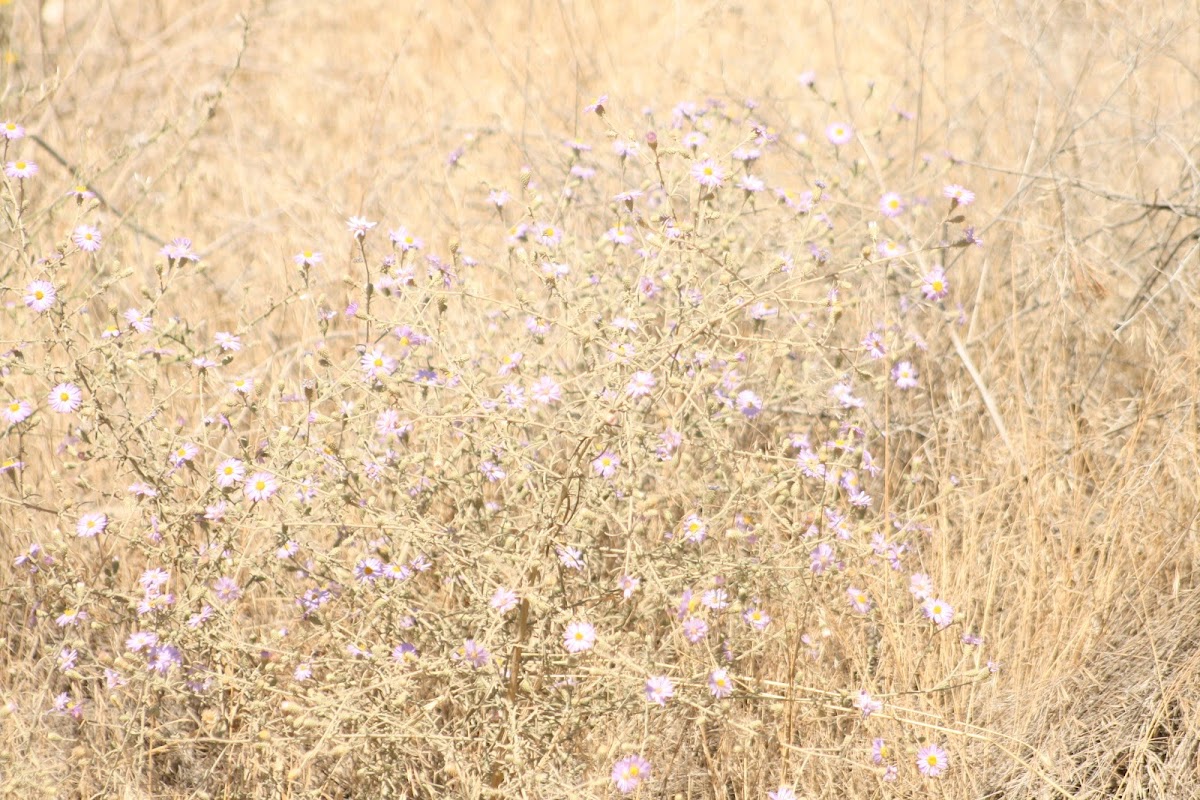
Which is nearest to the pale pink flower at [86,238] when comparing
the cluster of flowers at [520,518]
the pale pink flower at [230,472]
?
the cluster of flowers at [520,518]

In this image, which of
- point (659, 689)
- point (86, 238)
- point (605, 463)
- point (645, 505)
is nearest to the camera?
point (645, 505)

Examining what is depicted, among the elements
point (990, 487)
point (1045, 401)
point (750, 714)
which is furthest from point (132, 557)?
point (1045, 401)

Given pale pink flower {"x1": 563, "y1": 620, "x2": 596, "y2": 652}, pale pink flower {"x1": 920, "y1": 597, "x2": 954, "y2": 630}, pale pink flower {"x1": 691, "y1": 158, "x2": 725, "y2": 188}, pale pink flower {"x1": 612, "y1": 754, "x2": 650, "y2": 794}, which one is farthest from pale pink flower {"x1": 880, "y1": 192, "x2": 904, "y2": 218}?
pale pink flower {"x1": 612, "y1": 754, "x2": 650, "y2": 794}

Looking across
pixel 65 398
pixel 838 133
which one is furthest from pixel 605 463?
pixel 838 133

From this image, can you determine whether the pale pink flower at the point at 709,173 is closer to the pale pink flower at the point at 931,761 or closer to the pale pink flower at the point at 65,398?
the pale pink flower at the point at 931,761

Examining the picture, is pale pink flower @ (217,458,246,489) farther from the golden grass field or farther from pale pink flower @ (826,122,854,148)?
pale pink flower @ (826,122,854,148)

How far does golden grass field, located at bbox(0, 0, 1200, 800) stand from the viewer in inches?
82.9

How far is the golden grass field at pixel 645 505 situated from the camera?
2105mm

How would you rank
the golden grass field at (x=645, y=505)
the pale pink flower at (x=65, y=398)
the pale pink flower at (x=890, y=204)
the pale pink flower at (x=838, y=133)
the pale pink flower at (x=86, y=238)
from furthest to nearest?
1. the pale pink flower at (x=838, y=133)
2. the pale pink flower at (x=890, y=204)
3. the pale pink flower at (x=86, y=238)
4. the pale pink flower at (x=65, y=398)
5. the golden grass field at (x=645, y=505)

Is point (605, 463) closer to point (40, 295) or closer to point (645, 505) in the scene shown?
point (645, 505)

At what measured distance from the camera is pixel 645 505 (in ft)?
6.09

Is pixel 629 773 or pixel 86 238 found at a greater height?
pixel 86 238

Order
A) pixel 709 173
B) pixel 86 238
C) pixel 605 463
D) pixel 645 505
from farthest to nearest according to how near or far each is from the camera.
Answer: pixel 86 238 → pixel 709 173 → pixel 605 463 → pixel 645 505

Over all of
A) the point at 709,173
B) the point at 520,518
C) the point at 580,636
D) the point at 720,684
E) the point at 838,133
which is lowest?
the point at 720,684
